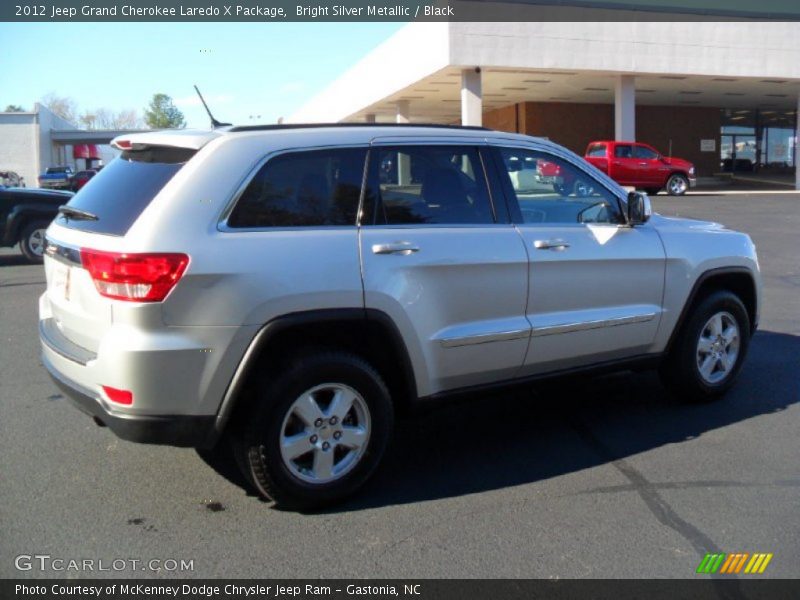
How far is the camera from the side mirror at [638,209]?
5172mm

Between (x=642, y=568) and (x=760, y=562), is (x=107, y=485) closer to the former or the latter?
(x=642, y=568)

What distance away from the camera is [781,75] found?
1146 inches

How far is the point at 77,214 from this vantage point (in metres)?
4.23

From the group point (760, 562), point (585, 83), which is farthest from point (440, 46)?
point (760, 562)

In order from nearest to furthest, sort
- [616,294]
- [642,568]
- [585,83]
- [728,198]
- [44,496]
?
[642,568] → [44,496] → [616,294] → [728,198] → [585,83]

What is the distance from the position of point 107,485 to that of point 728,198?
26824mm

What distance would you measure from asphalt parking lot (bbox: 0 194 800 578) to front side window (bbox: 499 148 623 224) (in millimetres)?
1414

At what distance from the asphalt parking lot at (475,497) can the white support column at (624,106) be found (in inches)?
963

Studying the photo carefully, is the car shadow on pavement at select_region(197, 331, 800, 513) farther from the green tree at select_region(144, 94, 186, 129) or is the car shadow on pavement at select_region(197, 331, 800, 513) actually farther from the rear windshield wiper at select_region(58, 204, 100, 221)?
the green tree at select_region(144, 94, 186, 129)

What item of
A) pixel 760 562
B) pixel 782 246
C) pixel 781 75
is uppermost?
pixel 781 75

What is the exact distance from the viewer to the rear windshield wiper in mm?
4090

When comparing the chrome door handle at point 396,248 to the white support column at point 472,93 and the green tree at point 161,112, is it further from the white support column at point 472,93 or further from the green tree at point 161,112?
the green tree at point 161,112

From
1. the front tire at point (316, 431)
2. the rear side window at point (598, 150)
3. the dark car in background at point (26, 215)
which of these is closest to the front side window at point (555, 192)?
the front tire at point (316, 431)

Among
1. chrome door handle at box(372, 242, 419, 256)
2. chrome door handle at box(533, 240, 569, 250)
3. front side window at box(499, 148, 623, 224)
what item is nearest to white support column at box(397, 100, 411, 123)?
front side window at box(499, 148, 623, 224)
